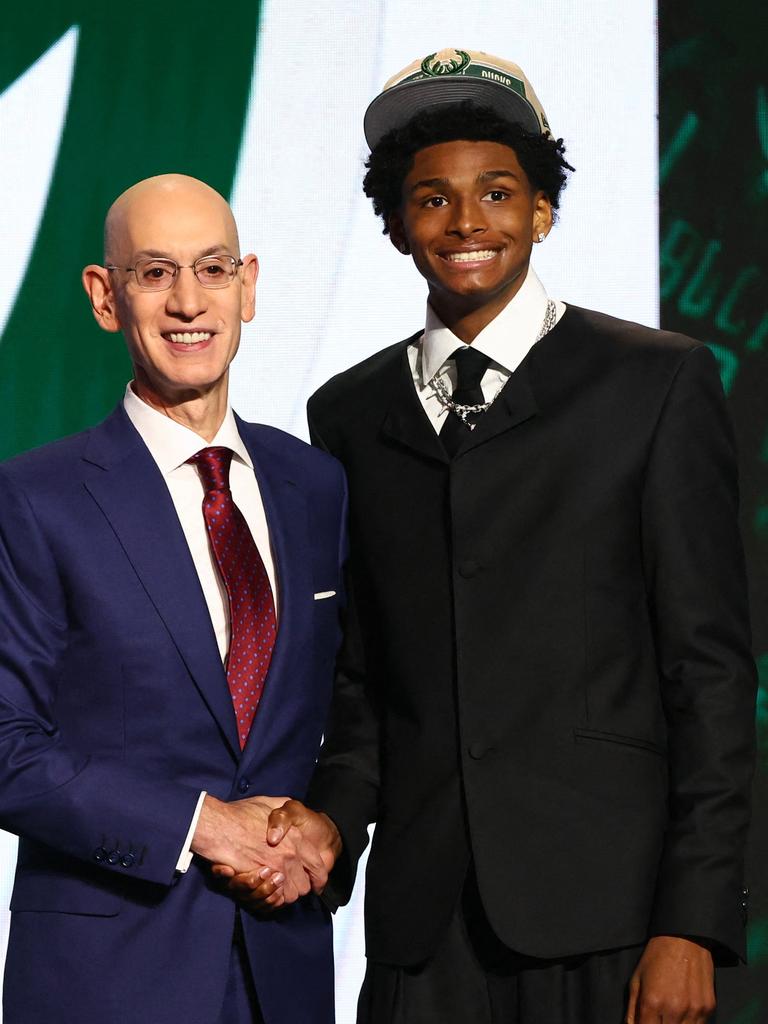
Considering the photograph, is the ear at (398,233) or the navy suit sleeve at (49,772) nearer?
the navy suit sleeve at (49,772)

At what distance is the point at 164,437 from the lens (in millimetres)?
2049

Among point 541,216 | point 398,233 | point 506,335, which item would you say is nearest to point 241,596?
point 506,335

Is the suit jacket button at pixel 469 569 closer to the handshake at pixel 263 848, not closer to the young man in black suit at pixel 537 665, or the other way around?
the young man in black suit at pixel 537 665

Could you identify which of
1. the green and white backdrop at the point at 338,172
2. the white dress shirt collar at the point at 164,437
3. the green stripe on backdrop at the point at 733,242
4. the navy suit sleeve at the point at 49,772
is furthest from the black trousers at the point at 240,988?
the green stripe on backdrop at the point at 733,242

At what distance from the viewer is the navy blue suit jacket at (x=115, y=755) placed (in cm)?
188

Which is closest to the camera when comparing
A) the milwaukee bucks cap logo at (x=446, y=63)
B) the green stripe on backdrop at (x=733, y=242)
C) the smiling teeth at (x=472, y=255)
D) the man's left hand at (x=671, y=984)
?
the man's left hand at (x=671, y=984)

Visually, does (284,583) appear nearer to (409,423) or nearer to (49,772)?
(409,423)

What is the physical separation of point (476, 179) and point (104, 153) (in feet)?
4.61

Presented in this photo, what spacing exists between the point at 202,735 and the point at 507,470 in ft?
1.67

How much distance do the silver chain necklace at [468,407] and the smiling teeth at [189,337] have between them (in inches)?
12.4

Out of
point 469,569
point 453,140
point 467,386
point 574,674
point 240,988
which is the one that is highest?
point 453,140

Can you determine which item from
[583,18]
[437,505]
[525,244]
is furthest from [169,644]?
[583,18]

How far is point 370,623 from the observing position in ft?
7.09

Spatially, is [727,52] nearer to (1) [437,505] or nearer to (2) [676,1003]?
(1) [437,505]
